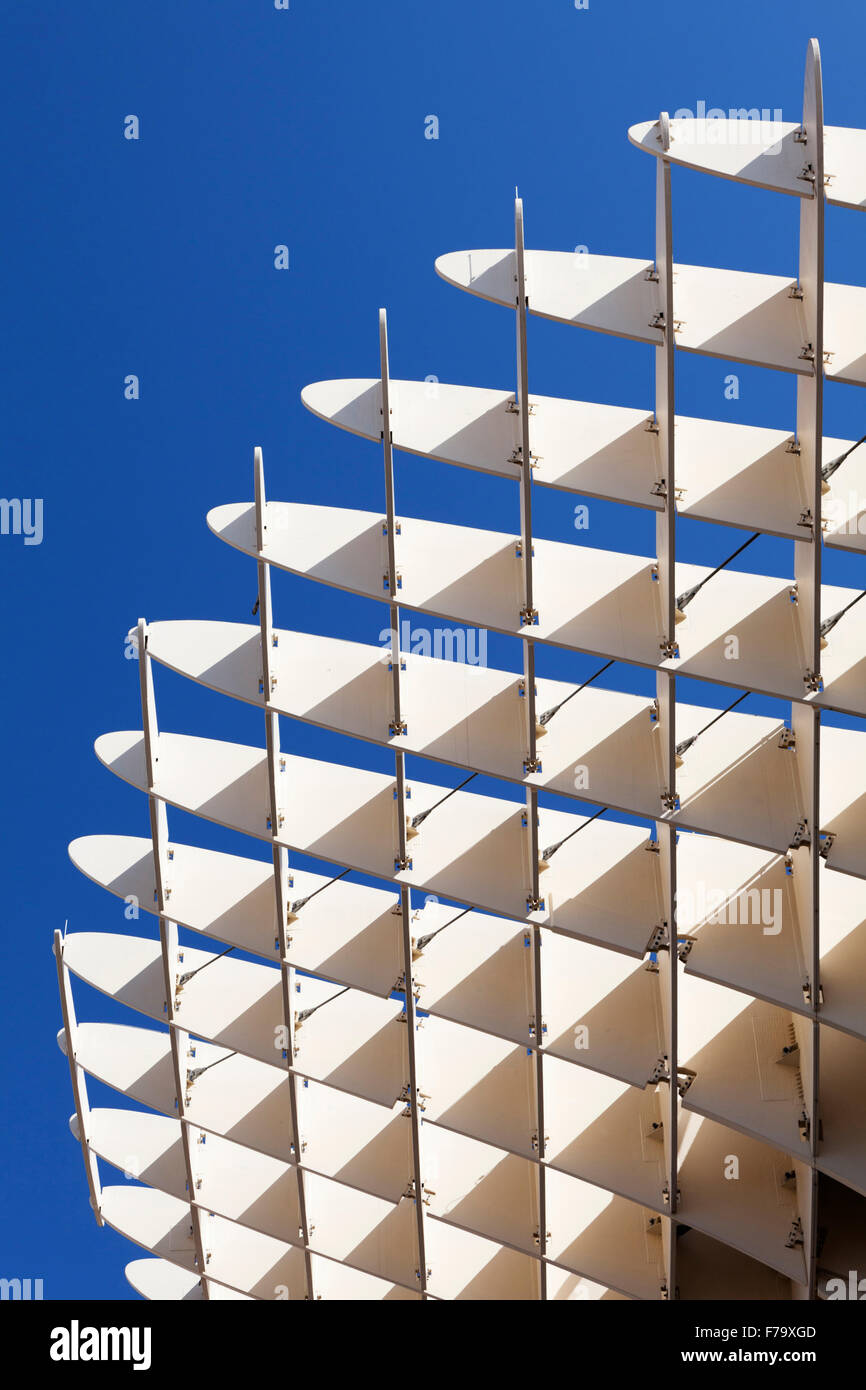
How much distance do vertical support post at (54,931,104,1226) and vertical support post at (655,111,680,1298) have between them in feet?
41.4

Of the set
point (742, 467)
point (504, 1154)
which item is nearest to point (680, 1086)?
point (504, 1154)

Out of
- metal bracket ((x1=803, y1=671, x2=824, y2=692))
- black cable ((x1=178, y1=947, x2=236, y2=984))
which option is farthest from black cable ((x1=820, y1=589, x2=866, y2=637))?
black cable ((x1=178, y1=947, x2=236, y2=984))

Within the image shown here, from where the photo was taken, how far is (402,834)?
2802 centimetres

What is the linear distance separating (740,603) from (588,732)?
3.41 metres

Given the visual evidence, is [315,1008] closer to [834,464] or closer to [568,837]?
[568,837]

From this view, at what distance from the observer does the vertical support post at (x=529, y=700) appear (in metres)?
23.9

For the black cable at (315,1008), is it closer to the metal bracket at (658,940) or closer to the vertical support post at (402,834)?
the vertical support post at (402,834)

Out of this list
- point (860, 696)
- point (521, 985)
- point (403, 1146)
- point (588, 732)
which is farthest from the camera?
point (403, 1146)

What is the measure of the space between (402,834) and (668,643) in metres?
6.13

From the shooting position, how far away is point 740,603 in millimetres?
25141

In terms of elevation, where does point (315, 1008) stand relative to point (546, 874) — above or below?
below

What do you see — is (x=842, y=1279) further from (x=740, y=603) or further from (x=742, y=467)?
(x=742, y=467)

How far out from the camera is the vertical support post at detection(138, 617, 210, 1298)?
1148 inches

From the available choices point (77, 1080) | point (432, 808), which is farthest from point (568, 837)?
point (77, 1080)
